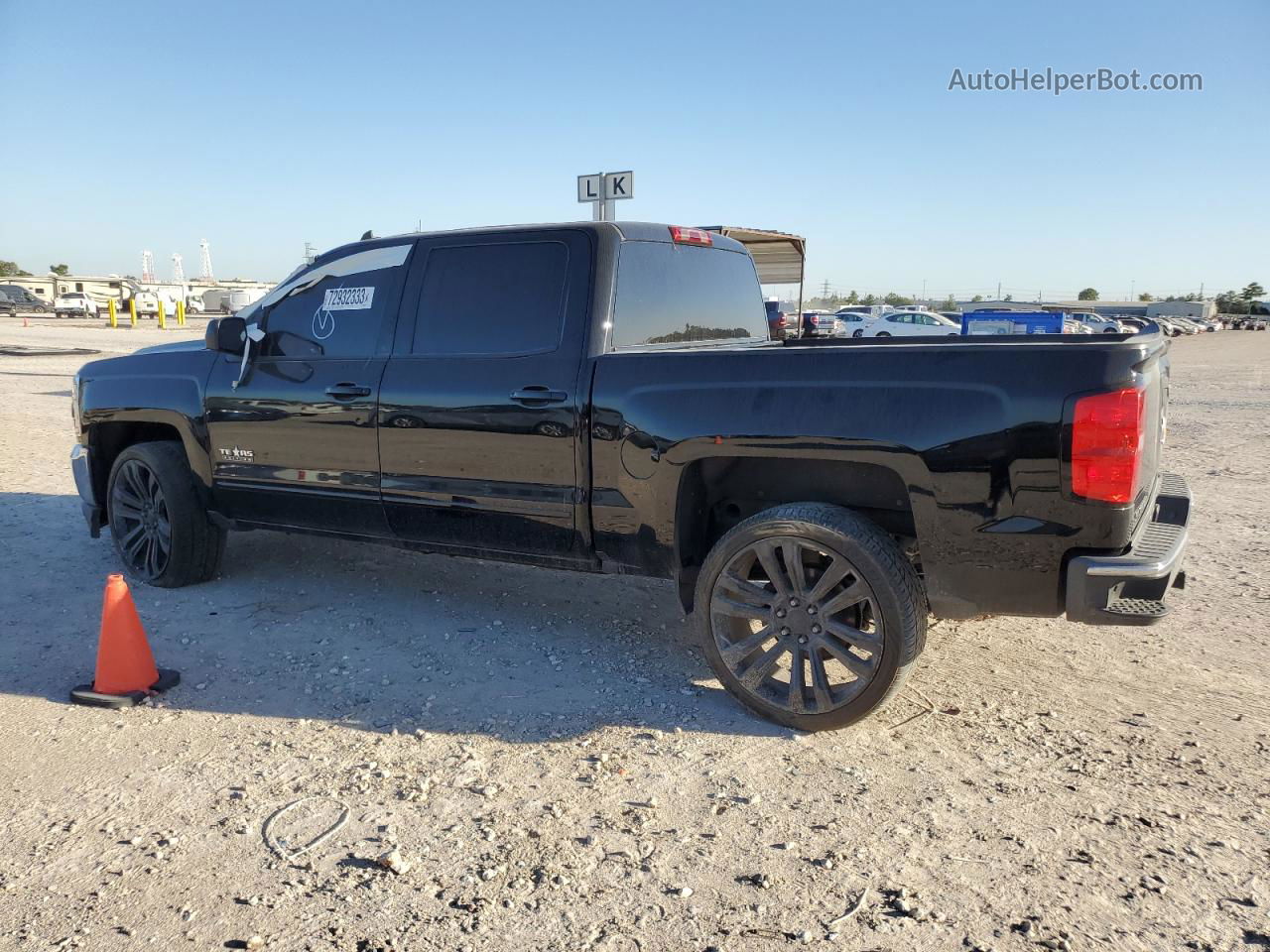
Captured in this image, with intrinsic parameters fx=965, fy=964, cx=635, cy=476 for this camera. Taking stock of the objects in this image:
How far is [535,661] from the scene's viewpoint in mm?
4480

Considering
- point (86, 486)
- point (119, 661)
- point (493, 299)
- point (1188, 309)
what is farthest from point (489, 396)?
point (1188, 309)

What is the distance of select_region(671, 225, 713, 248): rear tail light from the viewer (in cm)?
474

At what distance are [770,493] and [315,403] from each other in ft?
7.69

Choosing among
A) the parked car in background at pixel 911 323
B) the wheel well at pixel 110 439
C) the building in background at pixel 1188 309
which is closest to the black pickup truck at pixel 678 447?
the wheel well at pixel 110 439

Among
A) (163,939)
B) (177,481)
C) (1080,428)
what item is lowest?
(163,939)

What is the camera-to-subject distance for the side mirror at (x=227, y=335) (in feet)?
16.1

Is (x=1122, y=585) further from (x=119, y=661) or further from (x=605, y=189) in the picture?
(x=605, y=189)

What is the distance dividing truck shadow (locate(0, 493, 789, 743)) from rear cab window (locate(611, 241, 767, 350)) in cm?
150

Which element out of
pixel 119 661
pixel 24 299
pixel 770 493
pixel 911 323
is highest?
pixel 24 299

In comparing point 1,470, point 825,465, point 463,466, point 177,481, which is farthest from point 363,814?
point 1,470

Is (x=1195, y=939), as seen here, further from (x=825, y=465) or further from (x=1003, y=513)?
(x=825, y=465)

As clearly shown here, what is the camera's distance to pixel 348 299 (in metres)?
4.87

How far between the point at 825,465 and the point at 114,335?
1374 inches

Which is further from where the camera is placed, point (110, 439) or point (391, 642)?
point (110, 439)
